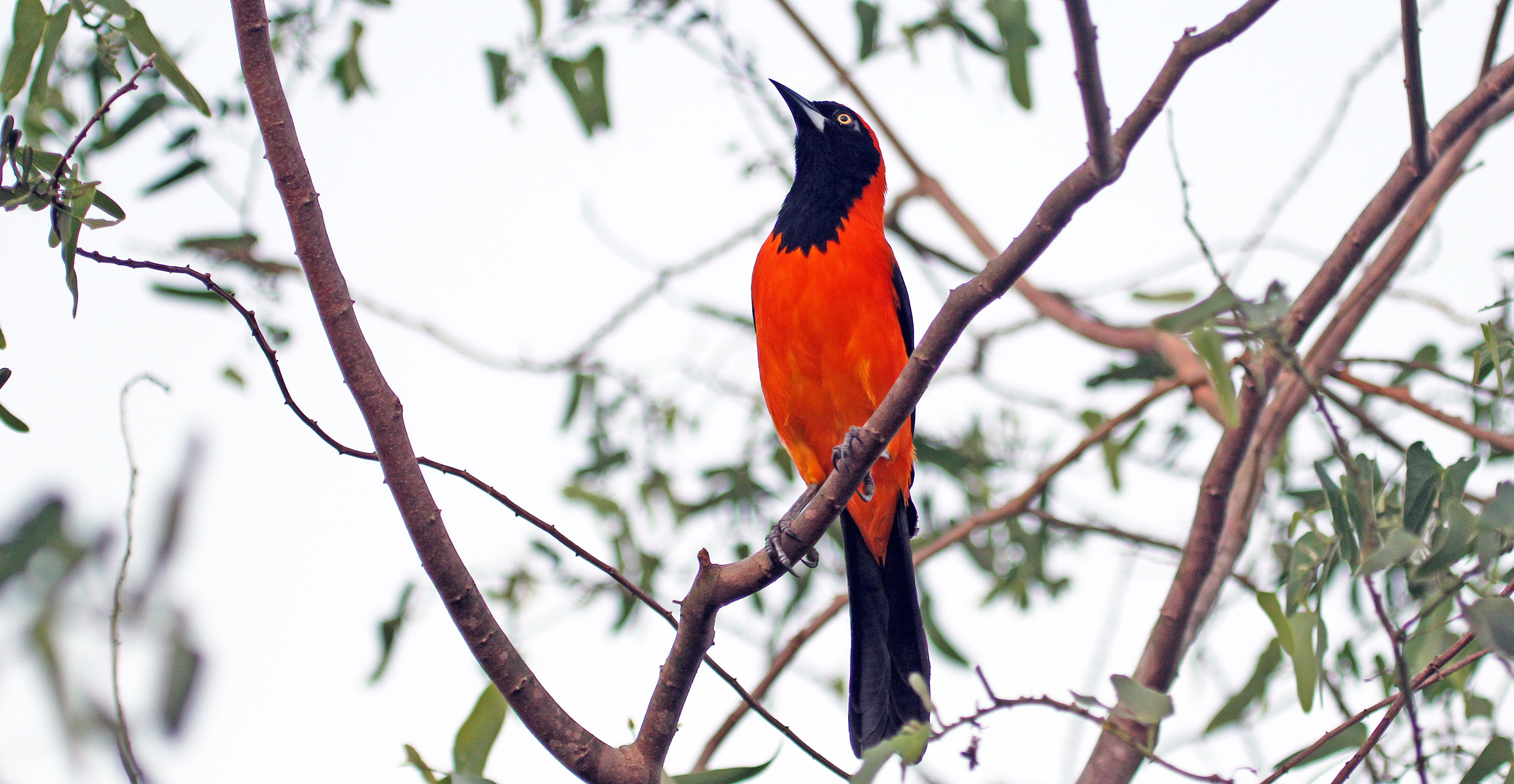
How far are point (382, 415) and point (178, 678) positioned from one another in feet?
3.11

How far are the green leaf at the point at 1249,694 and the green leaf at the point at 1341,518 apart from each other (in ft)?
1.35

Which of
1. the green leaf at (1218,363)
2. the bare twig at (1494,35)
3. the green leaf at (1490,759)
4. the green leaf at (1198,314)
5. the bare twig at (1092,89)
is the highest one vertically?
the bare twig at (1494,35)

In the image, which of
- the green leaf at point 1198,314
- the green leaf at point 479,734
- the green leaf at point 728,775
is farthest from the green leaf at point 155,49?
the green leaf at point 1198,314

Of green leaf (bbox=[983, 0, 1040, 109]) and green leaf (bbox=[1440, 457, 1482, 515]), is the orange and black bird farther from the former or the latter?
green leaf (bbox=[1440, 457, 1482, 515])

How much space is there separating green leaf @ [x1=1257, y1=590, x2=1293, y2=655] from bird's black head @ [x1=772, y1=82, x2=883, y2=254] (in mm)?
1614

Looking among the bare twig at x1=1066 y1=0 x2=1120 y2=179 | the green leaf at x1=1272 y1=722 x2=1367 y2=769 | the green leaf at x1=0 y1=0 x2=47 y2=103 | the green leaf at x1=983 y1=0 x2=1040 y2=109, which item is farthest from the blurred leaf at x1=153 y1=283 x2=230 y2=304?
the green leaf at x1=1272 y1=722 x2=1367 y2=769

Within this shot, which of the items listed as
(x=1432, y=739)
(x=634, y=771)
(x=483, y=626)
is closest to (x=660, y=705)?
(x=634, y=771)

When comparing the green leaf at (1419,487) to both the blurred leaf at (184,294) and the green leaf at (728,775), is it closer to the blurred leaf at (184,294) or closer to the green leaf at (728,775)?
the green leaf at (728,775)

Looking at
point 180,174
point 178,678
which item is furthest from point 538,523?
point 180,174

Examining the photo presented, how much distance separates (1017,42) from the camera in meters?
3.14

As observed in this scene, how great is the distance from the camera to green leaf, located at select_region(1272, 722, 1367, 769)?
1654 mm

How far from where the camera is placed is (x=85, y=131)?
4.44 ft

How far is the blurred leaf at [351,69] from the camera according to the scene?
11.6ft

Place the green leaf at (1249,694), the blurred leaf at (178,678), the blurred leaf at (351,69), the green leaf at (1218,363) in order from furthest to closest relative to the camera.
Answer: the blurred leaf at (351,69)
the green leaf at (1249,694)
the green leaf at (1218,363)
the blurred leaf at (178,678)
